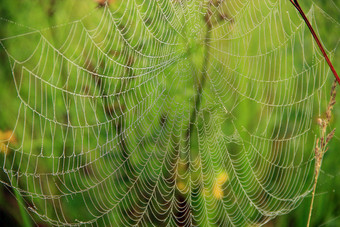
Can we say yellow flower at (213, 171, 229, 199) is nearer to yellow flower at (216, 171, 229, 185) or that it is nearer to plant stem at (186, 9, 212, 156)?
yellow flower at (216, 171, 229, 185)

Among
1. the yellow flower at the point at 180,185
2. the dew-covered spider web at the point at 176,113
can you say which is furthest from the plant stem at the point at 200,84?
the yellow flower at the point at 180,185

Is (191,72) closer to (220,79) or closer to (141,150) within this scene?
(220,79)

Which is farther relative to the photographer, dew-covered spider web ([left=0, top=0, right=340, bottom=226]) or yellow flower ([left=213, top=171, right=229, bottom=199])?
yellow flower ([left=213, top=171, right=229, bottom=199])

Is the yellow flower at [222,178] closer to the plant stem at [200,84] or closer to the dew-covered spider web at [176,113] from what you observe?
the dew-covered spider web at [176,113]

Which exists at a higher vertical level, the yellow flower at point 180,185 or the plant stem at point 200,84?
the plant stem at point 200,84

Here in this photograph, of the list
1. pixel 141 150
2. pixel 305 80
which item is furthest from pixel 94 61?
pixel 305 80

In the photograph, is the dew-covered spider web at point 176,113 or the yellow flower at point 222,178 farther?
the yellow flower at point 222,178

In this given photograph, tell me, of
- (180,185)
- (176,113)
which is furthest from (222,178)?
(176,113)

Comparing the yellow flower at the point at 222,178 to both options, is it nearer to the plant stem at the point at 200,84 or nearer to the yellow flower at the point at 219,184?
the yellow flower at the point at 219,184

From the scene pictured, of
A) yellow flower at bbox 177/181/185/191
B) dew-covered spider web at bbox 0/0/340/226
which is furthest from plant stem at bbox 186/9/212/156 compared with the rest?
yellow flower at bbox 177/181/185/191
